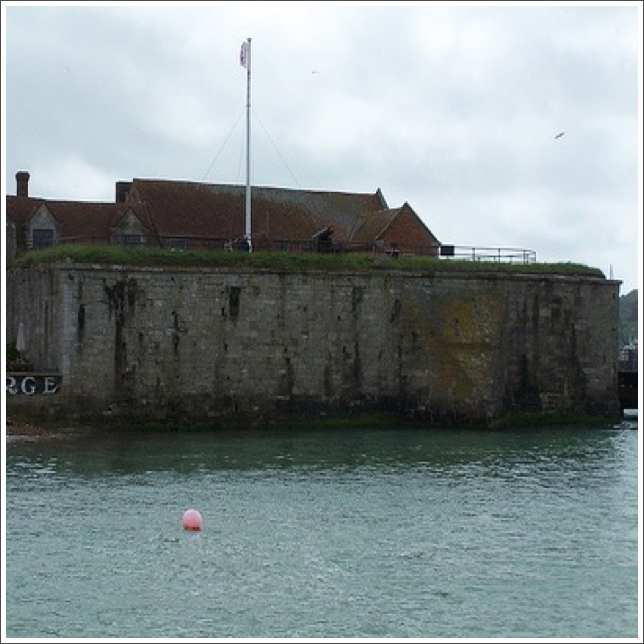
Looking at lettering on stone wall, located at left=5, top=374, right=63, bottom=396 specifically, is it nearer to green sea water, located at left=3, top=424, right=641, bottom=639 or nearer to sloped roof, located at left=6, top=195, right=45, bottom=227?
green sea water, located at left=3, top=424, right=641, bottom=639

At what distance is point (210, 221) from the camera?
44000 millimetres

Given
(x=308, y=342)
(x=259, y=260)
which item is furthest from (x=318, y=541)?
(x=259, y=260)

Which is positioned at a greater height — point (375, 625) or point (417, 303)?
point (417, 303)

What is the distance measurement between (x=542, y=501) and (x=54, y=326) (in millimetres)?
17730

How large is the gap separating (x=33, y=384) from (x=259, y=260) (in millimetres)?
7859

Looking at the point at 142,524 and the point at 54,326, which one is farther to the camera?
the point at 54,326

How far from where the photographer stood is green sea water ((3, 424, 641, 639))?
49.8 ft

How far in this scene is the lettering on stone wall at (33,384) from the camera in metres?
34.1

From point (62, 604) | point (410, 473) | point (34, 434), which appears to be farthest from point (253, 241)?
point (62, 604)

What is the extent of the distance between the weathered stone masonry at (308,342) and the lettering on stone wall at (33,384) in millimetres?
300

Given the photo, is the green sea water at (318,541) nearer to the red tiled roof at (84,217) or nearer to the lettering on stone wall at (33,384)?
the lettering on stone wall at (33,384)

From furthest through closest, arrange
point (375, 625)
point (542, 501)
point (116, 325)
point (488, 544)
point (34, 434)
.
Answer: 1. point (116, 325)
2. point (34, 434)
3. point (542, 501)
4. point (488, 544)
5. point (375, 625)

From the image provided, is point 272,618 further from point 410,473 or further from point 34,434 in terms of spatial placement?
point 34,434

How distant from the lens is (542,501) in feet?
78.1
